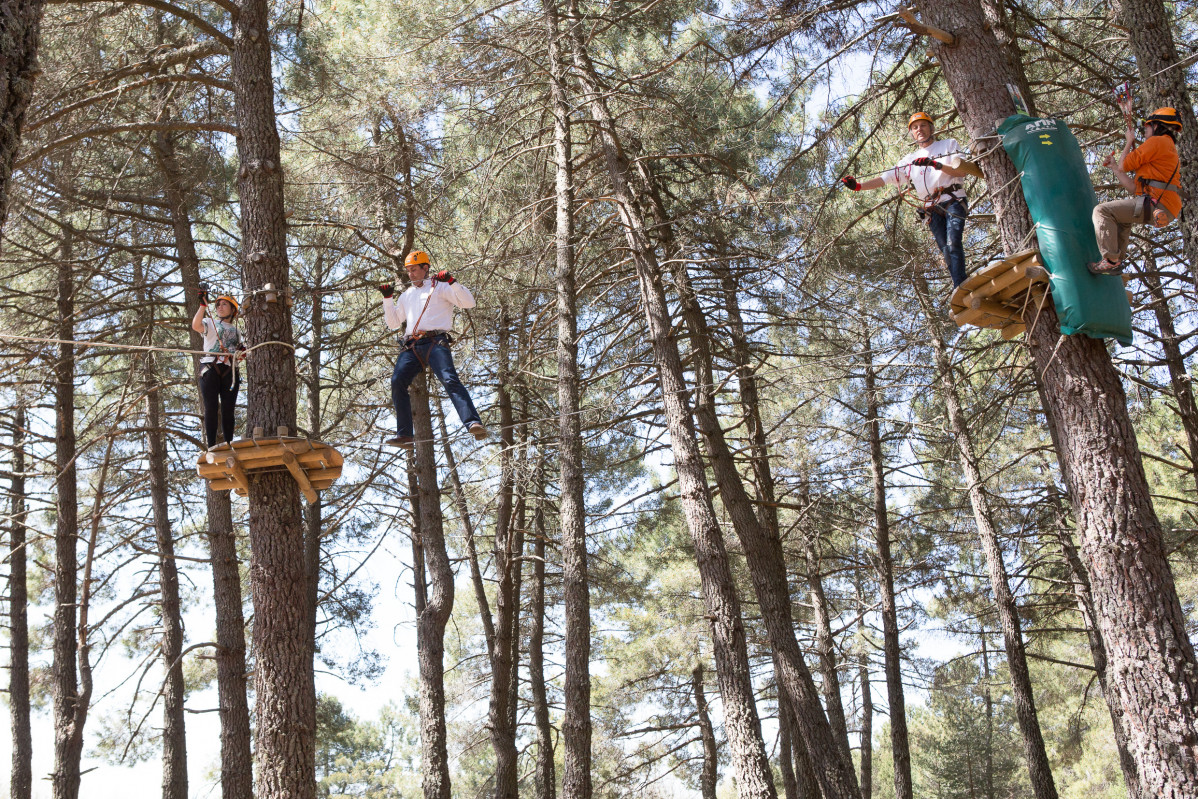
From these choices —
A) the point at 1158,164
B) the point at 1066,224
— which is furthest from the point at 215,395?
the point at 1158,164

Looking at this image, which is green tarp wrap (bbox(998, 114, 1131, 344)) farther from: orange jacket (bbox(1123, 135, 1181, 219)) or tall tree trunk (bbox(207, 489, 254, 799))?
tall tree trunk (bbox(207, 489, 254, 799))

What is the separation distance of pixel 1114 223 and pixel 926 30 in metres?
1.56

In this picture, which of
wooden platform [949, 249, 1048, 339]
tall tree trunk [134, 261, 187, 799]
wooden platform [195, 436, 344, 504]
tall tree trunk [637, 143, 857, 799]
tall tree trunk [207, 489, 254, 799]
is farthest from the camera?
tall tree trunk [134, 261, 187, 799]

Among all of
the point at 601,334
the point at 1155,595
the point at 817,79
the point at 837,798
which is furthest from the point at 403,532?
the point at 1155,595

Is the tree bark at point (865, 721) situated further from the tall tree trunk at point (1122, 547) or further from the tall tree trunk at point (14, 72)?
the tall tree trunk at point (14, 72)

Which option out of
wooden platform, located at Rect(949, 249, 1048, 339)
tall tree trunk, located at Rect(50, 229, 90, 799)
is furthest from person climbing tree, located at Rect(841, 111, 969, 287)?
tall tree trunk, located at Rect(50, 229, 90, 799)

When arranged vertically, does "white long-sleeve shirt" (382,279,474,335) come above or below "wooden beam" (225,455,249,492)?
above

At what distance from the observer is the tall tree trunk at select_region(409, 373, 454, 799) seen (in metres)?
8.45

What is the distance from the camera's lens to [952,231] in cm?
599

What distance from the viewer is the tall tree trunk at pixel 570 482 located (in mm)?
7758

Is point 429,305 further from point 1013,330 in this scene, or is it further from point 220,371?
point 1013,330

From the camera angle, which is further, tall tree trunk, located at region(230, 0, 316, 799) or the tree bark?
the tree bark

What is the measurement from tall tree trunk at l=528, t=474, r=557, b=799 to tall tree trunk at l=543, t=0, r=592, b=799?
3704 millimetres

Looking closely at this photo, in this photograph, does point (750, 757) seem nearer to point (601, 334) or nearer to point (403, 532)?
point (601, 334)
